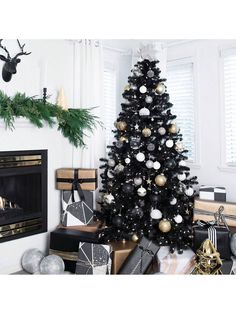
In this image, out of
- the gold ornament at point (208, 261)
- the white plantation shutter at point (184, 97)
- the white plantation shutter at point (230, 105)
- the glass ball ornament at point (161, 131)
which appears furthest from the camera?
the white plantation shutter at point (184, 97)

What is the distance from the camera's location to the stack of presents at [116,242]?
1.96m

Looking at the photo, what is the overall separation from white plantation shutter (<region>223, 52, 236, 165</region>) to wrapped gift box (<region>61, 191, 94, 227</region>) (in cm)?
135

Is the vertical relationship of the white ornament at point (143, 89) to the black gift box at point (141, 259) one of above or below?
above

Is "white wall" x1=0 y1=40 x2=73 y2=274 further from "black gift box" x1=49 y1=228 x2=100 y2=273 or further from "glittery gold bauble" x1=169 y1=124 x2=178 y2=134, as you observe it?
"glittery gold bauble" x1=169 y1=124 x2=178 y2=134

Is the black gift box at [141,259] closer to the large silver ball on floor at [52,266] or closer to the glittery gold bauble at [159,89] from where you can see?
the large silver ball on floor at [52,266]

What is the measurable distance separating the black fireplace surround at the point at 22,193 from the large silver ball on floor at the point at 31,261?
16 cm

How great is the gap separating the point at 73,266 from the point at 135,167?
3.03 feet

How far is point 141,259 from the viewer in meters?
1.95

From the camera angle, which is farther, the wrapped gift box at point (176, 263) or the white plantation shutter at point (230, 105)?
the white plantation shutter at point (230, 105)

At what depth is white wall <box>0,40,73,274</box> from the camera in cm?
209

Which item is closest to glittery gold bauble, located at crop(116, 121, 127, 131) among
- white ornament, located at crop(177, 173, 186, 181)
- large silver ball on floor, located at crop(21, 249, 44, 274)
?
white ornament, located at crop(177, 173, 186, 181)

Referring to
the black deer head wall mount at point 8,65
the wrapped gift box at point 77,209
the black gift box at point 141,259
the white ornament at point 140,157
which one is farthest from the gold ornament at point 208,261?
the black deer head wall mount at point 8,65
